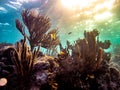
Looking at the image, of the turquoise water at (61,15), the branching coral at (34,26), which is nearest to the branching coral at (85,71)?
the branching coral at (34,26)

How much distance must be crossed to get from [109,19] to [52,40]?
17071 mm

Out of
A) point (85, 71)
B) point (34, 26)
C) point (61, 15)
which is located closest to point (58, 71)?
point (85, 71)

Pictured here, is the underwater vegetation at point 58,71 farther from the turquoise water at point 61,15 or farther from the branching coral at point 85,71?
the turquoise water at point 61,15

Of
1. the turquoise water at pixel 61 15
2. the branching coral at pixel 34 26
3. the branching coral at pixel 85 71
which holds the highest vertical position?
the turquoise water at pixel 61 15

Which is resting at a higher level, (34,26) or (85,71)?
(34,26)

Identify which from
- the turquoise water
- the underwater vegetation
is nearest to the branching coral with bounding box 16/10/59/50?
the underwater vegetation

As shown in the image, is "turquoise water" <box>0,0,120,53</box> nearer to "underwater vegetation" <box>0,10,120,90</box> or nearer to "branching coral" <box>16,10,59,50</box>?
"branching coral" <box>16,10,59,50</box>

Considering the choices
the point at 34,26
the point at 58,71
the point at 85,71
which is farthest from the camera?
the point at 34,26

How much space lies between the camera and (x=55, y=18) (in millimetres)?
21688

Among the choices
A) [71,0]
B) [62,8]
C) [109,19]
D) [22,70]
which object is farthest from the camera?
[109,19]

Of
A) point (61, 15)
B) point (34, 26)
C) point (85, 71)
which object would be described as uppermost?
point (61, 15)

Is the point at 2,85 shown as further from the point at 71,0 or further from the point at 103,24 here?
the point at 103,24

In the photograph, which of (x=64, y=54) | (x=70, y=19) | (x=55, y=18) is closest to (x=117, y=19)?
(x=70, y=19)

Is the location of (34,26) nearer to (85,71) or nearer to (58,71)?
(58,71)
